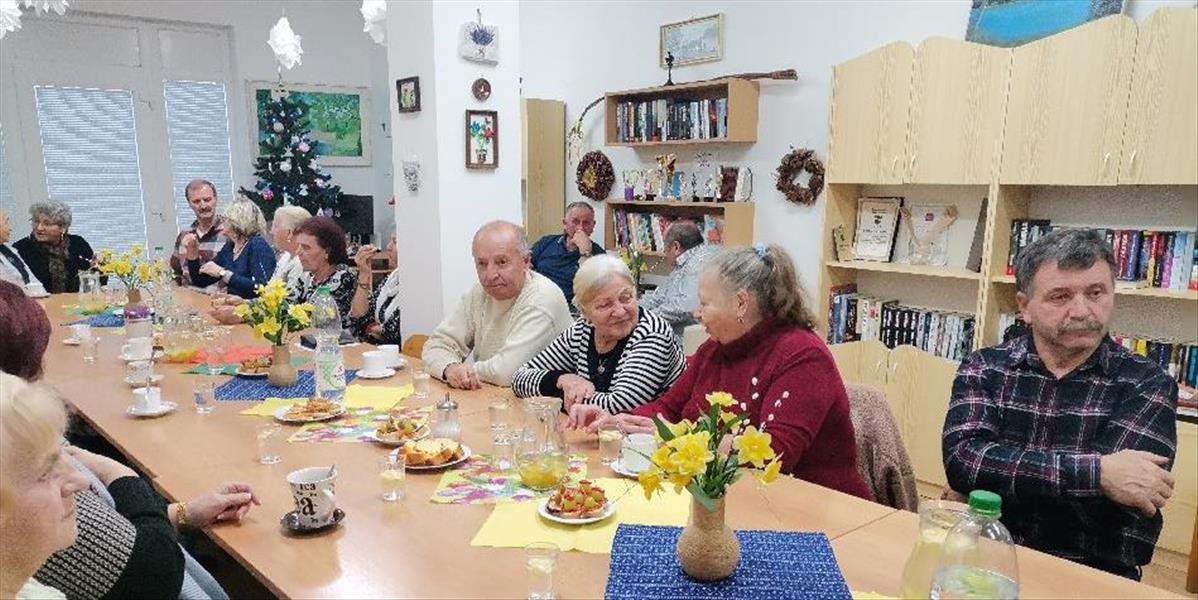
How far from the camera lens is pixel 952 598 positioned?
1.11 meters

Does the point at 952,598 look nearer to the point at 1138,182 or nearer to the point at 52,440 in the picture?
the point at 52,440

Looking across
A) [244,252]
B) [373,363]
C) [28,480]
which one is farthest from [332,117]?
[28,480]

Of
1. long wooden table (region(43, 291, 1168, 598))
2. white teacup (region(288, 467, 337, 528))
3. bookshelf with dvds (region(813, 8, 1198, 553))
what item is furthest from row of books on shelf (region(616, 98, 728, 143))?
white teacup (region(288, 467, 337, 528))

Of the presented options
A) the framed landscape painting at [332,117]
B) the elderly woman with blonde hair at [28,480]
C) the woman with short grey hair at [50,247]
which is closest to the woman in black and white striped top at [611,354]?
the elderly woman with blonde hair at [28,480]

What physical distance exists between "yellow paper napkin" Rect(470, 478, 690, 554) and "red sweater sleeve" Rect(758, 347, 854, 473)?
0.32 m

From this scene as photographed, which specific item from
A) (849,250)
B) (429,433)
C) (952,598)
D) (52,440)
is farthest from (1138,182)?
(52,440)

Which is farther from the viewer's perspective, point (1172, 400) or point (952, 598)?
point (1172, 400)

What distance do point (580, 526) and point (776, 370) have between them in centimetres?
68

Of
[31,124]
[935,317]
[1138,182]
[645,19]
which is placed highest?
[645,19]

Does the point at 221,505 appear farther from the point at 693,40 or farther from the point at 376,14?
the point at 693,40

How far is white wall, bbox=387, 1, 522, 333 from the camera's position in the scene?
3.81 m

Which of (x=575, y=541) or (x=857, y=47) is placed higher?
(x=857, y=47)

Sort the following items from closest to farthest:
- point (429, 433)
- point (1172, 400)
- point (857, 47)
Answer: point (1172, 400), point (429, 433), point (857, 47)

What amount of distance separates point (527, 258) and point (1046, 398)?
1.75 meters
